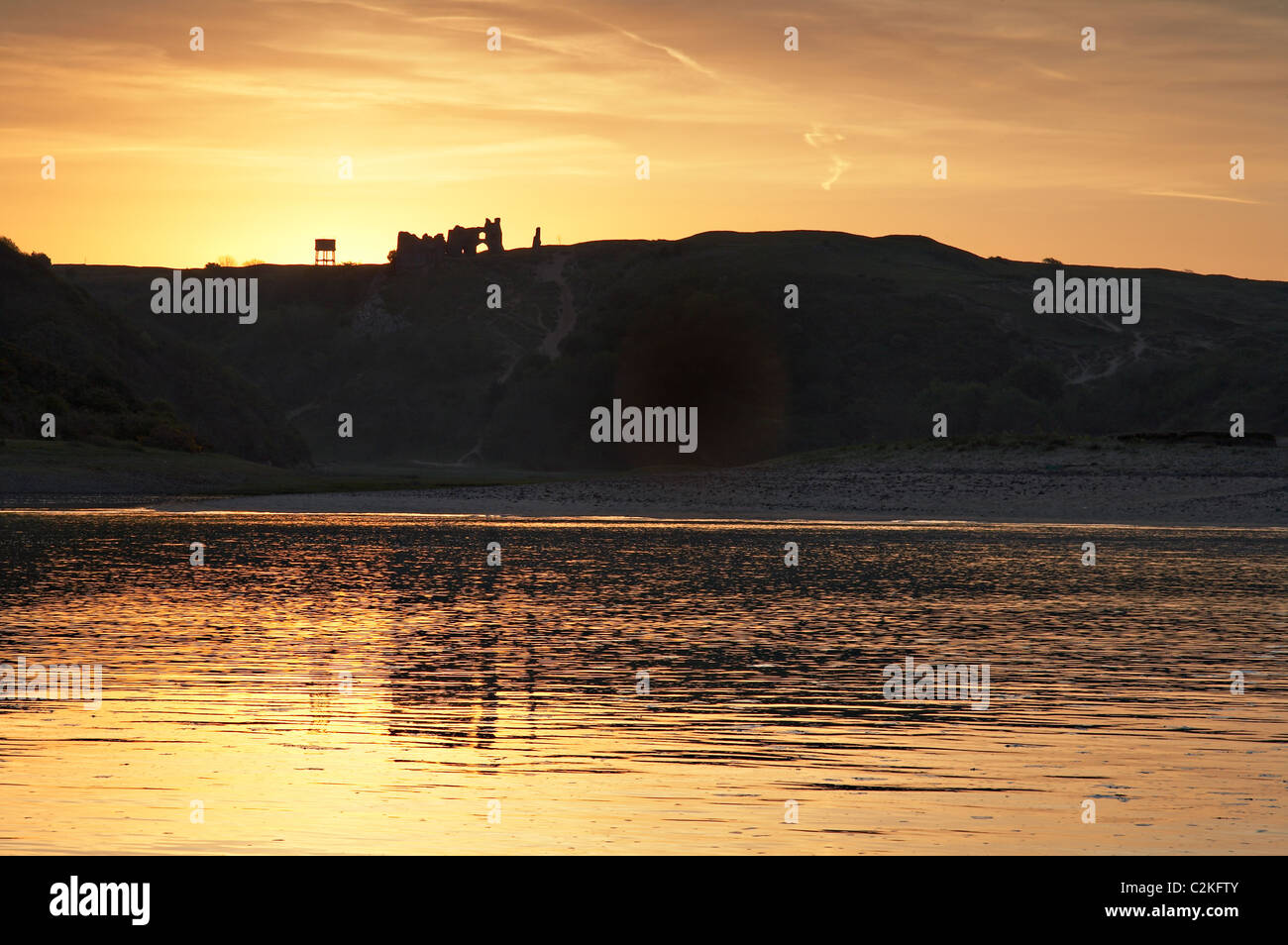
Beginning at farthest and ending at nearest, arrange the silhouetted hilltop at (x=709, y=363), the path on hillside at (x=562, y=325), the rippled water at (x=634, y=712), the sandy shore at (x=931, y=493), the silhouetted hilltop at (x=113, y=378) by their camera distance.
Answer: the path on hillside at (x=562, y=325) < the silhouetted hilltop at (x=709, y=363) < the silhouetted hilltop at (x=113, y=378) < the sandy shore at (x=931, y=493) < the rippled water at (x=634, y=712)

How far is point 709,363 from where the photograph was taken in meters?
136

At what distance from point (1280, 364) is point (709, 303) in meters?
51.5

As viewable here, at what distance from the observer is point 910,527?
5197 cm

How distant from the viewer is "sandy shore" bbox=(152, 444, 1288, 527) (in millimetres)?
58469

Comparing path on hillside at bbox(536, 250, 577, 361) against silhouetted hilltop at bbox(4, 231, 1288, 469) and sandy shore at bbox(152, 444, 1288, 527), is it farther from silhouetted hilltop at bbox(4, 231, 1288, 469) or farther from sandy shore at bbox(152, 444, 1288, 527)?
sandy shore at bbox(152, 444, 1288, 527)

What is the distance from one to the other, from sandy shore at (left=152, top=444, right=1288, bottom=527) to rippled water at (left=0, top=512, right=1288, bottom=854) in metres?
23.9

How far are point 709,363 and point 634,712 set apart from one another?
12090 cm

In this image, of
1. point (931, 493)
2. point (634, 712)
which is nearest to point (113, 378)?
point (931, 493)

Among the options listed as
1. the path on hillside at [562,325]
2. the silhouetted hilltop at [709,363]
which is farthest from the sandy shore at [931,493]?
the path on hillside at [562,325]

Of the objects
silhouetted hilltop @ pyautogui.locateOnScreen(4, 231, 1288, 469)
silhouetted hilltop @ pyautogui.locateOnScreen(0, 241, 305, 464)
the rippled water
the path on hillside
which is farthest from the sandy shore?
the path on hillside

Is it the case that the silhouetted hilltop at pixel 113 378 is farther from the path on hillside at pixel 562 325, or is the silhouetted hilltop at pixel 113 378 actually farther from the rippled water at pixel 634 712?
the rippled water at pixel 634 712

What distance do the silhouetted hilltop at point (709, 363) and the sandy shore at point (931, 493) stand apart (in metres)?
47.3

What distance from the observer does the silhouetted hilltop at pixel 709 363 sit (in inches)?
4751

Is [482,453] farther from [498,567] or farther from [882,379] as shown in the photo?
[498,567]
